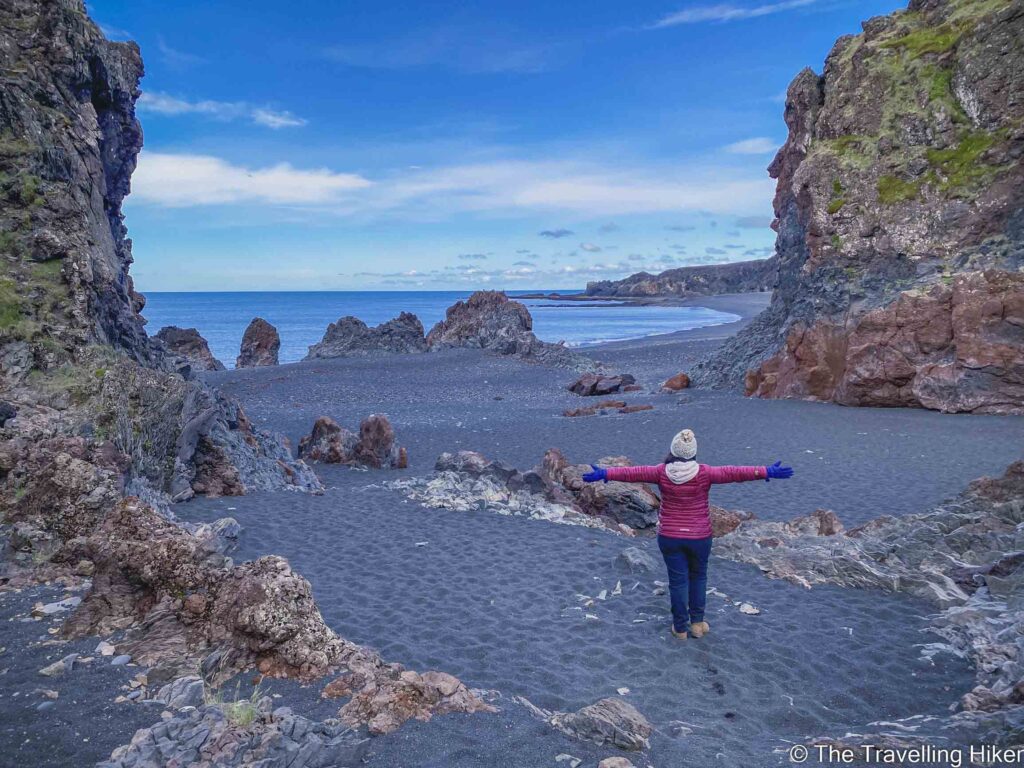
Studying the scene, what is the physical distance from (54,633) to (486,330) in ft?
148

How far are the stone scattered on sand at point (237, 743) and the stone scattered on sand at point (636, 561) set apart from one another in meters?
4.98

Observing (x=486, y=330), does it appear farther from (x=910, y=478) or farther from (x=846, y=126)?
(x=910, y=478)

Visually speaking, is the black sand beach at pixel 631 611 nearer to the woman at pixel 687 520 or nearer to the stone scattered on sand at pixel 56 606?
the woman at pixel 687 520

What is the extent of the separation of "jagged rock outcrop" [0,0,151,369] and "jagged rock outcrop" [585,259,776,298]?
150898 millimetres

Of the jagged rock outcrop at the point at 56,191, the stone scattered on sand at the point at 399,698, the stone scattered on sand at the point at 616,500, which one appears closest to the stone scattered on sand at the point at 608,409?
the stone scattered on sand at the point at 616,500

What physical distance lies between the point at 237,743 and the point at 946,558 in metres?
8.26

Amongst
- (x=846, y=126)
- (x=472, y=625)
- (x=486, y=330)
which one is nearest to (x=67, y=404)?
(x=472, y=625)

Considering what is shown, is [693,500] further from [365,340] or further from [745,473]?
[365,340]

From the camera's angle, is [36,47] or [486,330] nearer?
[36,47]

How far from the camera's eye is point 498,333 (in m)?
48.6

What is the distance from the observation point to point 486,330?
50.2 meters

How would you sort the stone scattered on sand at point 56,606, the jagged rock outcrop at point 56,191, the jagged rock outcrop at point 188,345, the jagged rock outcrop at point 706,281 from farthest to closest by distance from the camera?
the jagged rock outcrop at point 706,281 < the jagged rock outcrop at point 188,345 < the jagged rock outcrop at point 56,191 < the stone scattered on sand at point 56,606

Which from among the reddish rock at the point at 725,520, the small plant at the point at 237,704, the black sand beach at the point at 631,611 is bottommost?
the reddish rock at the point at 725,520

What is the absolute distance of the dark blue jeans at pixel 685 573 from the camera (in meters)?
6.69
